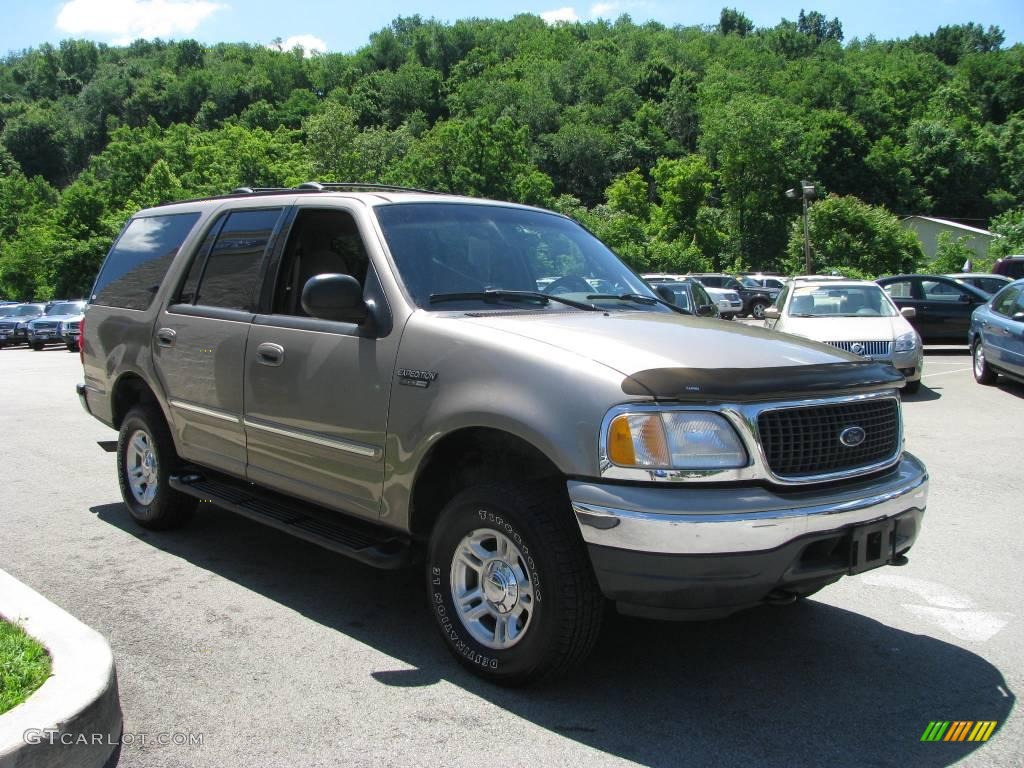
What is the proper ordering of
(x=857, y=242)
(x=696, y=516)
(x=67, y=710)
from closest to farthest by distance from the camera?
(x=67, y=710), (x=696, y=516), (x=857, y=242)

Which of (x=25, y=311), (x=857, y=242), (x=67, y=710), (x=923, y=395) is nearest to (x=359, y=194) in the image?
(x=67, y=710)

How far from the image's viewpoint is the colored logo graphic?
3.29m

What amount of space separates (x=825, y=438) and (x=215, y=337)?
3.29 m

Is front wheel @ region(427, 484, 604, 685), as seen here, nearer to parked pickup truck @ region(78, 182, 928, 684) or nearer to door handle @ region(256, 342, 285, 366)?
parked pickup truck @ region(78, 182, 928, 684)

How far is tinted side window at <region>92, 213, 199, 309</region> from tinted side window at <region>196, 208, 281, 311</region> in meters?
0.45

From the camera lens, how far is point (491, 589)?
12.0 ft

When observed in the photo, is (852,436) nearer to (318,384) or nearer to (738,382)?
(738,382)

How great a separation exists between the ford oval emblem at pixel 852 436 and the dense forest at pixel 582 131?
43.9 meters

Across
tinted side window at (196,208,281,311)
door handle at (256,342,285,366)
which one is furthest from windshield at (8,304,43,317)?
door handle at (256,342,285,366)

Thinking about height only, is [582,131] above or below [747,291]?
above

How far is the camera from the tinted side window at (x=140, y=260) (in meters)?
5.89

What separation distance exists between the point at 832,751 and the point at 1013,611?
197 cm

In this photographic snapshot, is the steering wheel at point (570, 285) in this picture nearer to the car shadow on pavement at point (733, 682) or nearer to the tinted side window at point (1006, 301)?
the car shadow on pavement at point (733, 682)

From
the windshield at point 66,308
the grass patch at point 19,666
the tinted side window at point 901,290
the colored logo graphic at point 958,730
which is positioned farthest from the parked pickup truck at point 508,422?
the windshield at point 66,308
